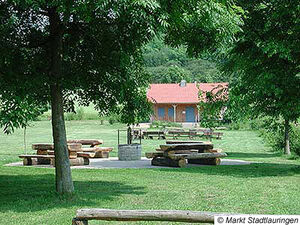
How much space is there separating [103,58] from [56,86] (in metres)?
1.30

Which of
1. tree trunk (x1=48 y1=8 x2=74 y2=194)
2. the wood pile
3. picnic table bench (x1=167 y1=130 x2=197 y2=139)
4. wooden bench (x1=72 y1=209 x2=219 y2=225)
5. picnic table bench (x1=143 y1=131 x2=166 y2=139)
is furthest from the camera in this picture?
picnic table bench (x1=167 y1=130 x2=197 y2=139)

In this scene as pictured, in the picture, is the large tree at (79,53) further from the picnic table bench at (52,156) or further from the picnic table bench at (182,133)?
the picnic table bench at (182,133)

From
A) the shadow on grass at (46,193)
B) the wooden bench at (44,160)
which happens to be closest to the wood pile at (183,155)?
the wooden bench at (44,160)

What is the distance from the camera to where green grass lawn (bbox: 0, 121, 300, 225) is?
9.61m

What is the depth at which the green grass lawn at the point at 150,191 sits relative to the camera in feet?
31.5

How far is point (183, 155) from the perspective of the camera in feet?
60.4

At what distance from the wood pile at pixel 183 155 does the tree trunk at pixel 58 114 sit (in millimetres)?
8125

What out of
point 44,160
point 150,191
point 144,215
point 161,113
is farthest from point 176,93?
point 144,215

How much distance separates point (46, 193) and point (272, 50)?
775 centimetres

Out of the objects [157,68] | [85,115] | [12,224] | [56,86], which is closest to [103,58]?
[56,86]

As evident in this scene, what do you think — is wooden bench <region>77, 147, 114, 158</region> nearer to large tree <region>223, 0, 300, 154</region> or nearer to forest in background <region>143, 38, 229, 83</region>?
large tree <region>223, 0, 300, 154</region>

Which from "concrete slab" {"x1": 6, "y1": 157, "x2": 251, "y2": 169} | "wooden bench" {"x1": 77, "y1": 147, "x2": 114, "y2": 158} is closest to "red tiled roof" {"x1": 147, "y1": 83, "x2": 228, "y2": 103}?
"wooden bench" {"x1": 77, "y1": 147, "x2": 114, "y2": 158}

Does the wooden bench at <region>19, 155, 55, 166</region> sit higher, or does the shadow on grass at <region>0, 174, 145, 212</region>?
the wooden bench at <region>19, 155, 55, 166</region>

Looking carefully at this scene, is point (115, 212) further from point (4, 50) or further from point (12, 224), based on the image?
point (4, 50)
